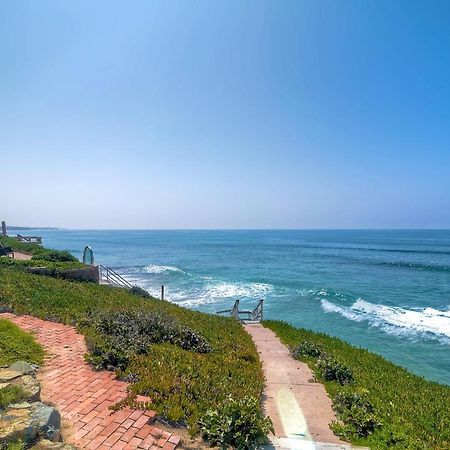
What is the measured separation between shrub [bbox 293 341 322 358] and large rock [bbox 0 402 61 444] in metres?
9.07

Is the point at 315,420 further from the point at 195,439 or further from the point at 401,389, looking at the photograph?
the point at 401,389

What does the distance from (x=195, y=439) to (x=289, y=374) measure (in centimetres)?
537

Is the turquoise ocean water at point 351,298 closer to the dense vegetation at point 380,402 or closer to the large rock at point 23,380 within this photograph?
the dense vegetation at point 380,402

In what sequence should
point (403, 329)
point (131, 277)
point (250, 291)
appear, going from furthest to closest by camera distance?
1. point (131, 277)
2. point (250, 291)
3. point (403, 329)

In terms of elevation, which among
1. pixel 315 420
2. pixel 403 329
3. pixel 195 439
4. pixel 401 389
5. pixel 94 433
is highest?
pixel 94 433

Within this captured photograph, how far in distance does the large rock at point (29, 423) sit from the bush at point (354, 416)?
17.1 ft

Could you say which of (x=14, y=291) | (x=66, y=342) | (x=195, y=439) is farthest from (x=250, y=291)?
(x=195, y=439)

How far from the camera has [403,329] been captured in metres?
22.8

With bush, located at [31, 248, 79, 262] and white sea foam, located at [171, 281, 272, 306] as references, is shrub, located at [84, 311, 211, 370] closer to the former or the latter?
bush, located at [31, 248, 79, 262]

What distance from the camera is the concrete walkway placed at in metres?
Result: 6.20

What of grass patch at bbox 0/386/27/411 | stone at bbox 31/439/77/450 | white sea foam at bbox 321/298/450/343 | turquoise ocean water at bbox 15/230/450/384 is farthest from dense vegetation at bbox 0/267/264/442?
white sea foam at bbox 321/298/450/343

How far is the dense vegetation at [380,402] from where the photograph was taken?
6.60 metres

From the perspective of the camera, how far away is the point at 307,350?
40.1 feet

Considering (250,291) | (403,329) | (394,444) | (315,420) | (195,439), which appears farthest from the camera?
(250,291)
